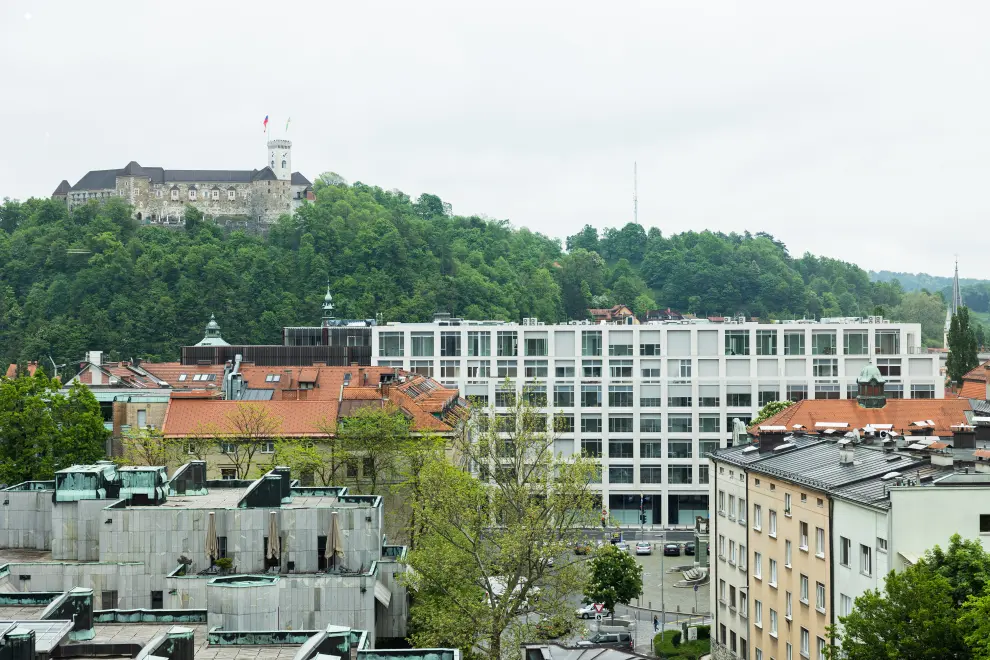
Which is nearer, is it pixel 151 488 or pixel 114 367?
pixel 151 488

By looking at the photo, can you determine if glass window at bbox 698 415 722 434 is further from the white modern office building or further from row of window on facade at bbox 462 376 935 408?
row of window on facade at bbox 462 376 935 408

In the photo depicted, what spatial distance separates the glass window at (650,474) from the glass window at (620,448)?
4.95ft

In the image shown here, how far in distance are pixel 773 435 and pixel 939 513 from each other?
15815mm

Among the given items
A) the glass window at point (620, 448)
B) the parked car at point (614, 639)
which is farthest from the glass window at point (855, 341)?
the parked car at point (614, 639)

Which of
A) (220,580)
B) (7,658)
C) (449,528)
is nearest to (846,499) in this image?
(449,528)

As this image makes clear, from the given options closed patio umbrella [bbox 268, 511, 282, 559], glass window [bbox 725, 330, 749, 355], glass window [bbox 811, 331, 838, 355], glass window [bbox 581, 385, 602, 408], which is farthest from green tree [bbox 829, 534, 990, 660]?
glass window [bbox 811, 331, 838, 355]

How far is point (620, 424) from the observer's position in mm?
97562

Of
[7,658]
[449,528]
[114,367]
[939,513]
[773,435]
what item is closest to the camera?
[7,658]

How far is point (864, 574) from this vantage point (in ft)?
123

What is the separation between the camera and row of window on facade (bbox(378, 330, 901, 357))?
9756 cm

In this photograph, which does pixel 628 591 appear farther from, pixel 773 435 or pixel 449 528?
pixel 449 528

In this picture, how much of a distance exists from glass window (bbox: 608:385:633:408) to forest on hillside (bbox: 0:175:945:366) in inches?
1855

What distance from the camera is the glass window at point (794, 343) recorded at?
322 ft

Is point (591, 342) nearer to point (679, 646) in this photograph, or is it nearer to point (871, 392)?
point (871, 392)
